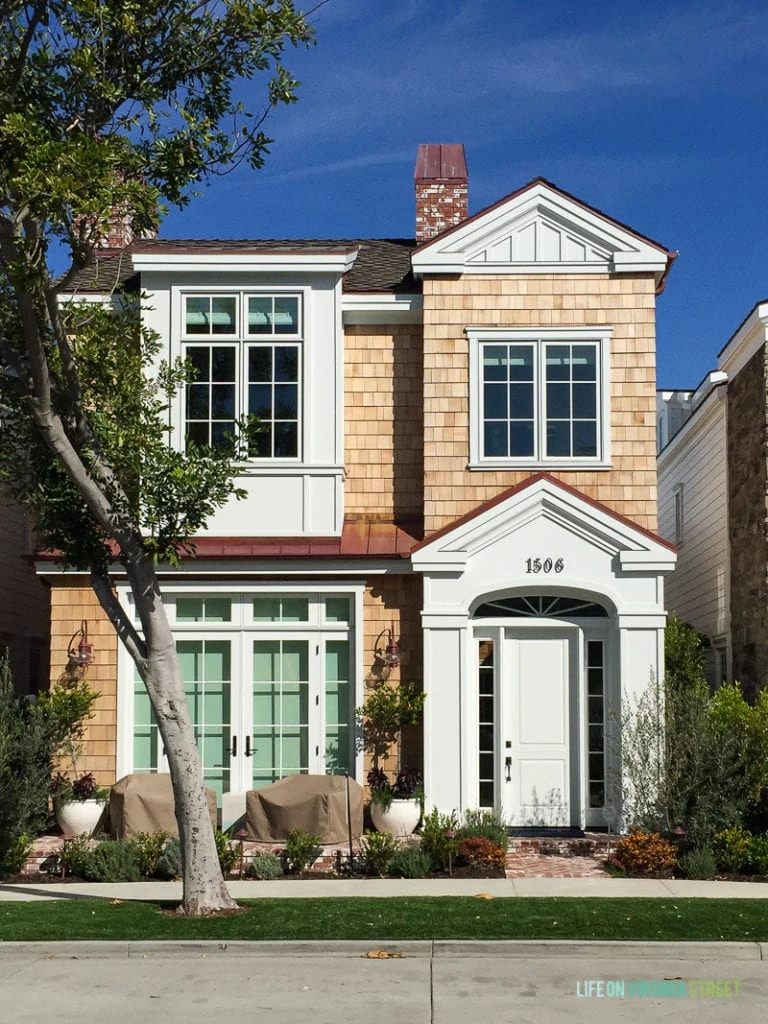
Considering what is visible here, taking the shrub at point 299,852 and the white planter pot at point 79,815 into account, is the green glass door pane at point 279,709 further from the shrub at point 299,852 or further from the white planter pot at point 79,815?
the shrub at point 299,852

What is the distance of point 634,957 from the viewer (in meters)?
9.34

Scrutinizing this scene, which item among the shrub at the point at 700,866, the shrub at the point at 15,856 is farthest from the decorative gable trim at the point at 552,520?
the shrub at the point at 15,856

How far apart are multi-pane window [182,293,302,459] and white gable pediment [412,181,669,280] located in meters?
1.93

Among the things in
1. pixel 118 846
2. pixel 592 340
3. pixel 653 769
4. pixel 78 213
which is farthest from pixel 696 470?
pixel 78 213

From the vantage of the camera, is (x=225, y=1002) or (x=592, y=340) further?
(x=592, y=340)

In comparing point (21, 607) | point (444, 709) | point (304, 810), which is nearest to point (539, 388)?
point (444, 709)

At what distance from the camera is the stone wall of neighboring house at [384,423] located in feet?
53.5

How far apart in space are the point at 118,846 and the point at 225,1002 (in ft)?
16.1

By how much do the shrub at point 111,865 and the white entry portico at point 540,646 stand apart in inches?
151

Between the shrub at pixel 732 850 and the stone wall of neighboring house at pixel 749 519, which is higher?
the stone wall of neighboring house at pixel 749 519

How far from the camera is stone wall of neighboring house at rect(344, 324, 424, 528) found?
53.5 feet

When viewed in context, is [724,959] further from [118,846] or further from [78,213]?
[78,213]

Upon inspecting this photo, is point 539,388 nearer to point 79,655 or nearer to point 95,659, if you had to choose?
point 95,659

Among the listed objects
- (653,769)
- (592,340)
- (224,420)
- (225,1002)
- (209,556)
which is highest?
(592,340)
